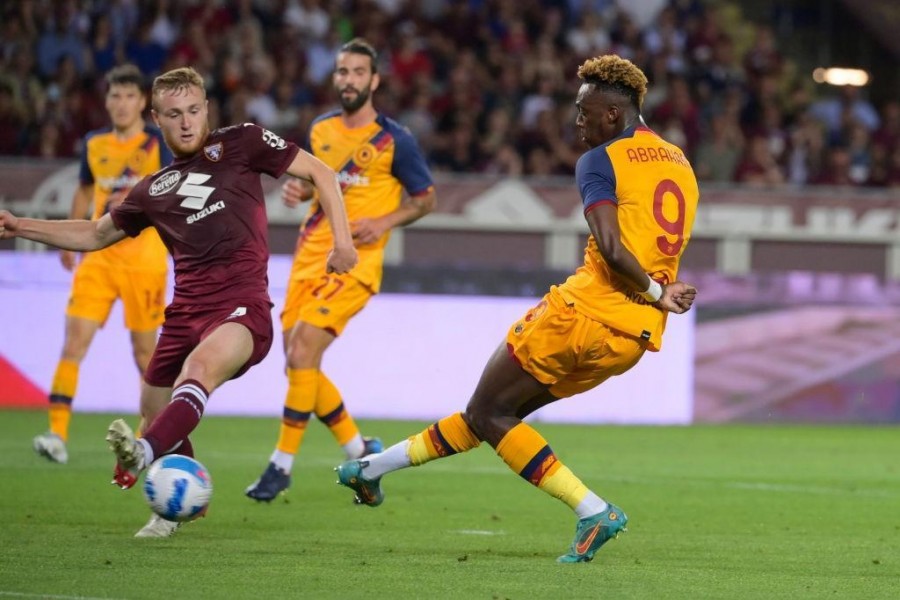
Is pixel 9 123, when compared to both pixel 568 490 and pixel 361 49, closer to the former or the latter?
pixel 361 49

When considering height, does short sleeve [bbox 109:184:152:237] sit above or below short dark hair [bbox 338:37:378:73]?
below

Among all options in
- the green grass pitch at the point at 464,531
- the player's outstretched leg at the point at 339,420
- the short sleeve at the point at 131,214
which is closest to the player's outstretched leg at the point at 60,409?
the green grass pitch at the point at 464,531

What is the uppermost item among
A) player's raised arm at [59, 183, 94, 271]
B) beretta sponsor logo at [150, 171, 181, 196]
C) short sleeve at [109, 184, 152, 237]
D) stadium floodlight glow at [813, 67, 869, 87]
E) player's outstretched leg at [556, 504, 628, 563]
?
stadium floodlight glow at [813, 67, 869, 87]

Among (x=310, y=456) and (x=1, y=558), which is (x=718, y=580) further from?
(x=310, y=456)

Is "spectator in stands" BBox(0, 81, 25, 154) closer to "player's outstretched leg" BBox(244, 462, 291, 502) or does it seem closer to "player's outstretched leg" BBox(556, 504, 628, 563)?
"player's outstretched leg" BBox(244, 462, 291, 502)

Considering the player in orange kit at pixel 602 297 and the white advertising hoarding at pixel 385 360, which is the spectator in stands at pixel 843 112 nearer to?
the white advertising hoarding at pixel 385 360

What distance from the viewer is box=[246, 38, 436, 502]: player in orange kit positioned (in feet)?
30.5

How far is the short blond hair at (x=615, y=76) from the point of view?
681 centimetres

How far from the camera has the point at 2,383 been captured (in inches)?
581

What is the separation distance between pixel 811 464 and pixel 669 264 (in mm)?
5534

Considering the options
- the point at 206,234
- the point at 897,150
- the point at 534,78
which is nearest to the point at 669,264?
the point at 206,234

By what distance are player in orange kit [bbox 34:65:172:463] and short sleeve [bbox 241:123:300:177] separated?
3544 millimetres

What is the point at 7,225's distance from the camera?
7.20 m

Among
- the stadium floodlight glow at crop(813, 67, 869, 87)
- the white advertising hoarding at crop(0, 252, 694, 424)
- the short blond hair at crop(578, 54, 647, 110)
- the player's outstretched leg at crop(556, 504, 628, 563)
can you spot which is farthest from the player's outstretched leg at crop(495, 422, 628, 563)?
the stadium floodlight glow at crop(813, 67, 869, 87)
